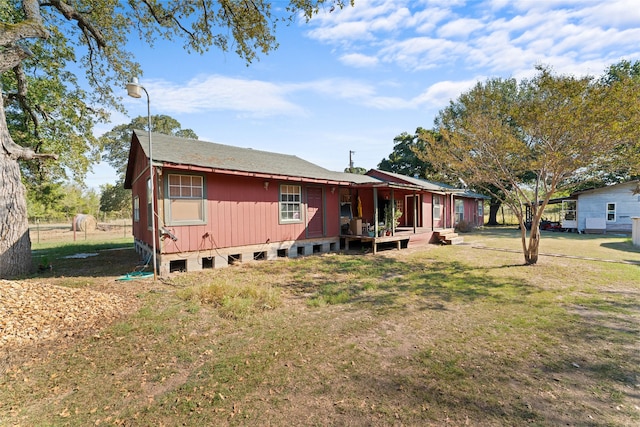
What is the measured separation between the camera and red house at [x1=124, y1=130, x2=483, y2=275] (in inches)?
306

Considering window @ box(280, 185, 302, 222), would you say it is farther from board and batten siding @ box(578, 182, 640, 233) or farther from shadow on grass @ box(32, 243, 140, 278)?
board and batten siding @ box(578, 182, 640, 233)

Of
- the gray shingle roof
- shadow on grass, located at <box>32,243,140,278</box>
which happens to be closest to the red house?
the gray shingle roof

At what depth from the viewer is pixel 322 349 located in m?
3.63

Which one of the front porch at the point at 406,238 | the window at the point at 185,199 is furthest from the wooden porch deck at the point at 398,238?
the window at the point at 185,199

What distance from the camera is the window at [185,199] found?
A: 7.77 metres

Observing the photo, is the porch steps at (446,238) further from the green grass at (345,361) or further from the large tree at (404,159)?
the large tree at (404,159)

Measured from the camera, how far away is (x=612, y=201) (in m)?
20.1

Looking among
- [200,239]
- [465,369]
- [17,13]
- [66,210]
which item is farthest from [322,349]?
[66,210]

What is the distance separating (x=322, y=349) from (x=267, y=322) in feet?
4.11

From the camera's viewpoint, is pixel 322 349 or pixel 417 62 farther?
pixel 417 62

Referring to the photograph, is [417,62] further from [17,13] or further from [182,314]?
[17,13]

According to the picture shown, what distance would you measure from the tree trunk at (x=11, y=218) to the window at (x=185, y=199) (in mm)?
4048

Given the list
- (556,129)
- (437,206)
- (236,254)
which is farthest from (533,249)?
(236,254)

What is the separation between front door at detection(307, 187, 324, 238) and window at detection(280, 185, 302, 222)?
493 millimetres
